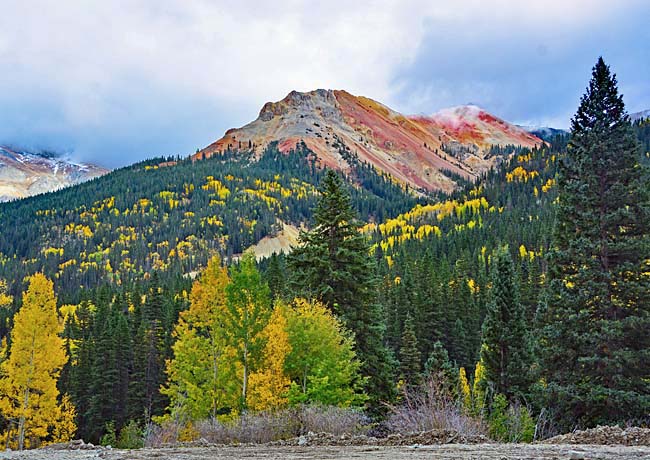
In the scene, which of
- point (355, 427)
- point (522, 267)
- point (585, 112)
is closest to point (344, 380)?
point (355, 427)

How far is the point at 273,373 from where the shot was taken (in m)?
20.6

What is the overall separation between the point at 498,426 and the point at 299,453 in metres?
8.44

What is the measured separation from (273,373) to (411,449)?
1073cm

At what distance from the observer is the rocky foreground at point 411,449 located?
9.06m

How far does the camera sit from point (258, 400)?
64.3 feet

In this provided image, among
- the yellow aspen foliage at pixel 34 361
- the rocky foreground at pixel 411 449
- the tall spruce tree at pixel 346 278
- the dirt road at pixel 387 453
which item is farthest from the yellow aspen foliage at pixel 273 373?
the yellow aspen foliage at pixel 34 361

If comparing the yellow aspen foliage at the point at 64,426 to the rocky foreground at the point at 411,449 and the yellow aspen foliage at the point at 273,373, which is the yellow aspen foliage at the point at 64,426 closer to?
the yellow aspen foliage at the point at 273,373

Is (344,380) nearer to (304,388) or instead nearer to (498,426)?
(304,388)

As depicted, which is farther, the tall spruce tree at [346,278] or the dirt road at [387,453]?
the tall spruce tree at [346,278]

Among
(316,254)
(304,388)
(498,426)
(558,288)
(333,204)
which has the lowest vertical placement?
(498,426)

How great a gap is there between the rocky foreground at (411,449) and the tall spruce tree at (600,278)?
6.10m

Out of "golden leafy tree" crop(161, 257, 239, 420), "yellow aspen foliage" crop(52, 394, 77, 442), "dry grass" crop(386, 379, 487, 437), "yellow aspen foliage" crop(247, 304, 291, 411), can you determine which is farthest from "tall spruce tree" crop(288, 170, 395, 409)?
"yellow aspen foliage" crop(52, 394, 77, 442)

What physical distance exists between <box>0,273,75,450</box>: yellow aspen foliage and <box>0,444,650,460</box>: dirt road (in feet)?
61.7

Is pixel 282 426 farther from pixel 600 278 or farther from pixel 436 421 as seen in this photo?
pixel 600 278
